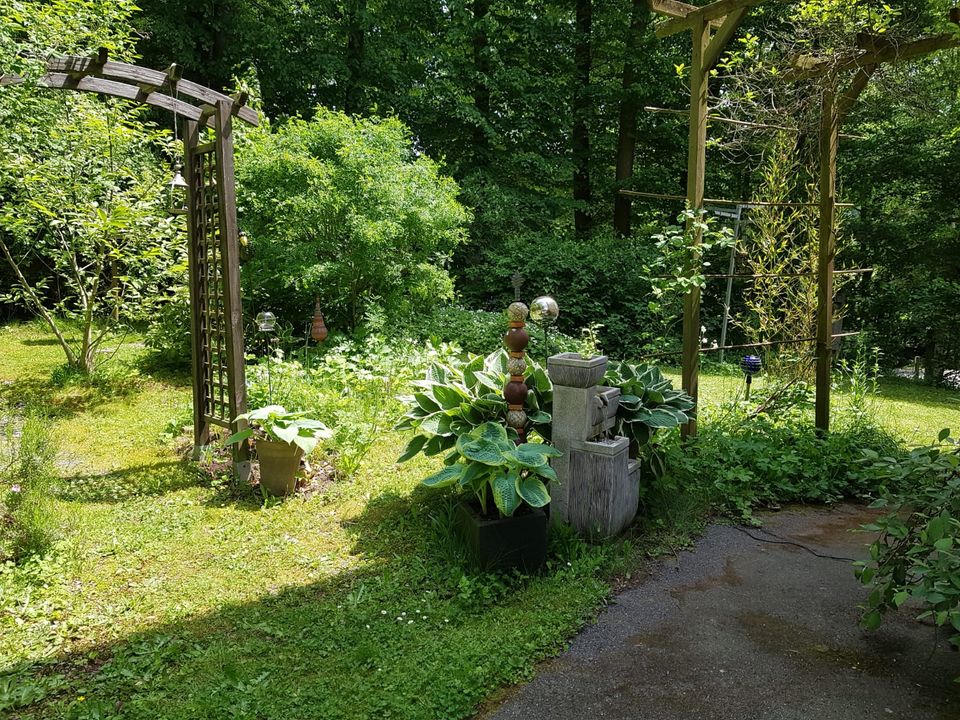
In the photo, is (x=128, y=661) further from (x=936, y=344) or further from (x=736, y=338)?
(x=936, y=344)

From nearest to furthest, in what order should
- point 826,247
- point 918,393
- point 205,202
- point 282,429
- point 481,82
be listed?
point 282,429, point 205,202, point 826,247, point 918,393, point 481,82

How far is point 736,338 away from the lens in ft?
33.9

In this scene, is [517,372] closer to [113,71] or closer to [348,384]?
[348,384]

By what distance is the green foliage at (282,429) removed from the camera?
386 centimetres

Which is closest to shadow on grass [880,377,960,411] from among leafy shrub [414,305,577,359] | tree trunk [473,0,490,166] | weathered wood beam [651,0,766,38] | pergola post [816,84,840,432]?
pergola post [816,84,840,432]

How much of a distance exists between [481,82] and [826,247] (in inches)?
341

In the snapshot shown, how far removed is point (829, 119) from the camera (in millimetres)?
4570

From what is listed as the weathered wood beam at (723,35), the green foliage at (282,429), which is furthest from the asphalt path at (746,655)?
the weathered wood beam at (723,35)

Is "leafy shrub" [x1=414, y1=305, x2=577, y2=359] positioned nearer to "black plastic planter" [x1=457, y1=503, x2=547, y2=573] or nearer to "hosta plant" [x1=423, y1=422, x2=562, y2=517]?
"hosta plant" [x1=423, y1=422, x2=562, y2=517]

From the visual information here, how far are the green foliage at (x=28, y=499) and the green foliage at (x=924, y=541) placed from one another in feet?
11.8

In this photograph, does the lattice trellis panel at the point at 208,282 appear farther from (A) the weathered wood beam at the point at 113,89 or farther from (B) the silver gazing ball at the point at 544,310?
(B) the silver gazing ball at the point at 544,310

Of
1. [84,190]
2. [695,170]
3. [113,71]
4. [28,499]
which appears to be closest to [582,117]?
[695,170]

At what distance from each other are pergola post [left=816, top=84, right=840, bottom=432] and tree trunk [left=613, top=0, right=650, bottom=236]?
7.05 metres

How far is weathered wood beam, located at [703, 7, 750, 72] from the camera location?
12.8ft
